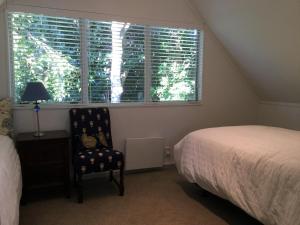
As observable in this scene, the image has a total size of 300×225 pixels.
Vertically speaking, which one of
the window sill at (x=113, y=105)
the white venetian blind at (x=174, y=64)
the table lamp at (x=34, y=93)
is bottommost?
the window sill at (x=113, y=105)

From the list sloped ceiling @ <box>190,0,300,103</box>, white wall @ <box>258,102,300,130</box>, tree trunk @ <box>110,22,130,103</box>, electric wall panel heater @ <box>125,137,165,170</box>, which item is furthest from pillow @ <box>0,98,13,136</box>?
Result: white wall @ <box>258,102,300,130</box>

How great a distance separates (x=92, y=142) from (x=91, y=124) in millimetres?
225

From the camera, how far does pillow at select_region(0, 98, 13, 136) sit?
8.76 ft

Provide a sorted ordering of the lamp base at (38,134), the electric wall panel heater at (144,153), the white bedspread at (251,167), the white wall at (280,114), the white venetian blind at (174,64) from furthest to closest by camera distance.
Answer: the white wall at (280,114) < the white venetian blind at (174,64) < the electric wall panel heater at (144,153) < the lamp base at (38,134) < the white bedspread at (251,167)

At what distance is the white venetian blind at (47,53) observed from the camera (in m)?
3.03

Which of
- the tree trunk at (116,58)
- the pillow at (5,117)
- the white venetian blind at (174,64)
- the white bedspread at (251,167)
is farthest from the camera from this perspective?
the white venetian blind at (174,64)

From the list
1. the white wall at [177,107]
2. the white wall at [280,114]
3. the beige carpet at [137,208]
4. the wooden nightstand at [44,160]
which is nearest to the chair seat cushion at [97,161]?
the wooden nightstand at [44,160]

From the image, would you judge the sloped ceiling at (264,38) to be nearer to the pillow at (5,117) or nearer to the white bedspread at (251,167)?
the white bedspread at (251,167)

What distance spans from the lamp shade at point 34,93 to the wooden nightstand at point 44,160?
0.41 meters

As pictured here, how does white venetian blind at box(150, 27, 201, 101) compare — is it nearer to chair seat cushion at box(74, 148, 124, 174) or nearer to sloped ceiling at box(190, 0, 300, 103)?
sloped ceiling at box(190, 0, 300, 103)

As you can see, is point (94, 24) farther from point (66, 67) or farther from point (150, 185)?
point (150, 185)

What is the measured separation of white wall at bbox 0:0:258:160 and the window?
0.15 m

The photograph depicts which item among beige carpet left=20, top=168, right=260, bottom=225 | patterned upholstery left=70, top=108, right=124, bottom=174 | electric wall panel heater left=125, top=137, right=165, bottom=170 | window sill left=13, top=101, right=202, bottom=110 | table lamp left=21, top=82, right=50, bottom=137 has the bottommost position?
beige carpet left=20, top=168, right=260, bottom=225

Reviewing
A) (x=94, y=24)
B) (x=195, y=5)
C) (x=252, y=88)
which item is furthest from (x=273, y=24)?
(x=94, y=24)
